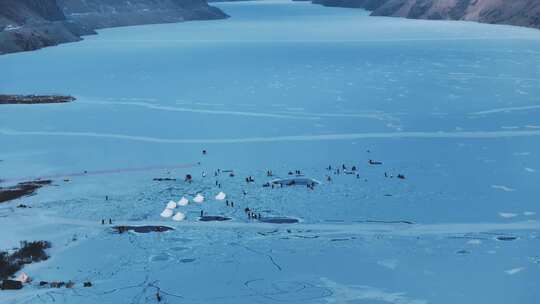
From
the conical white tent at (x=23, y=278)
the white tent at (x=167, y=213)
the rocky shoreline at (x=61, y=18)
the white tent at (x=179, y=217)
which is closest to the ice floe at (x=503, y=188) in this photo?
the white tent at (x=179, y=217)

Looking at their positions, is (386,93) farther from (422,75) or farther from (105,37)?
(105,37)

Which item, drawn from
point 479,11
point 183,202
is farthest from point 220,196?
point 479,11

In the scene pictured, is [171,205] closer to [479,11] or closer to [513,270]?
[513,270]

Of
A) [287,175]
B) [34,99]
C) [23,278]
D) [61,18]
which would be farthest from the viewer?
[61,18]

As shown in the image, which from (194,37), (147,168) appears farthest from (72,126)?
(194,37)

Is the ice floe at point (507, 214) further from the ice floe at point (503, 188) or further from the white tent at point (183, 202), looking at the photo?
the white tent at point (183, 202)
